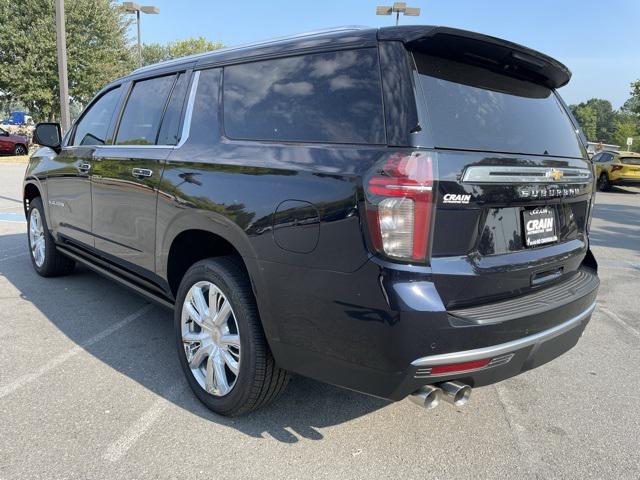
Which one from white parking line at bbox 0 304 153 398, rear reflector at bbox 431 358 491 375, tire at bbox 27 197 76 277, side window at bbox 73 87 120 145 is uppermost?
side window at bbox 73 87 120 145

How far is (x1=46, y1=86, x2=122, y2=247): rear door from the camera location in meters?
4.09

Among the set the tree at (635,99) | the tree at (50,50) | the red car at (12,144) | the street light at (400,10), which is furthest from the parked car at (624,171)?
the red car at (12,144)

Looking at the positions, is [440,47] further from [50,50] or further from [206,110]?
[50,50]

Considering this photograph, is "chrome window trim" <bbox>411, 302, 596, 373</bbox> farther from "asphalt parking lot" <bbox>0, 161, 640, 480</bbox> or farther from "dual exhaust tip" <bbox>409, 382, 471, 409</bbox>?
"asphalt parking lot" <bbox>0, 161, 640, 480</bbox>

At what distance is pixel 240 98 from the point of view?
2.82m

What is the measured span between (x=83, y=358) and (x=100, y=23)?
2727cm

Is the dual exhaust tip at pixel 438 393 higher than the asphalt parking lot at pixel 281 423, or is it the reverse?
the dual exhaust tip at pixel 438 393

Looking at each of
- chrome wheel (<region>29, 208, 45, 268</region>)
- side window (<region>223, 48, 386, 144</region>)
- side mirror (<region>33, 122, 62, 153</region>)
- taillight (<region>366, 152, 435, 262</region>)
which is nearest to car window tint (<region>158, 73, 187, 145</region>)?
side window (<region>223, 48, 386, 144</region>)

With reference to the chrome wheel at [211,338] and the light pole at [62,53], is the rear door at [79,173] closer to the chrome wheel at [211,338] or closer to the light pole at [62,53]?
the chrome wheel at [211,338]

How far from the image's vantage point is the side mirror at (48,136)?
463cm

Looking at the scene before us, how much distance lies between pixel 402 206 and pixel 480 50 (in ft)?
2.97

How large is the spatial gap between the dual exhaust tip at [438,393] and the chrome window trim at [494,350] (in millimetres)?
188

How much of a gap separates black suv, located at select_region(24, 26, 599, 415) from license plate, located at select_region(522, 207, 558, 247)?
11 millimetres

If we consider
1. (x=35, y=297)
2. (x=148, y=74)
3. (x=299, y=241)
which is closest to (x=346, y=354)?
(x=299, y=241)
